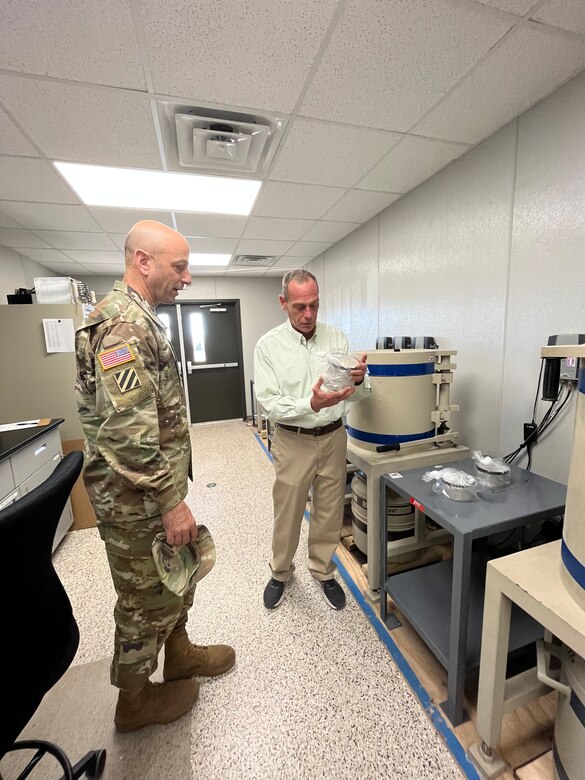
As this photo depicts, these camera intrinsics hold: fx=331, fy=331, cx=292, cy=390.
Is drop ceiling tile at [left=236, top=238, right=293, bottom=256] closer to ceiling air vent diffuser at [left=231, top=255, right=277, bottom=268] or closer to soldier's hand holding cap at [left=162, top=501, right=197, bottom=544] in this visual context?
ceiling air vent diffuser at [left=231, top=255, right=277, bottom=268]

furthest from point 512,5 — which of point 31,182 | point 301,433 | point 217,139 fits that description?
point 31,182

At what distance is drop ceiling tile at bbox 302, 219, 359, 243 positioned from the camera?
3113 millimetres

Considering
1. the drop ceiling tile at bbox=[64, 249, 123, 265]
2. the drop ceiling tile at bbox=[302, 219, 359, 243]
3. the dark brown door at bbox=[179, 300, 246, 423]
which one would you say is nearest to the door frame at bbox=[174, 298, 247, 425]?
the dark brown door at bbox=[179, 300, 246, 423]

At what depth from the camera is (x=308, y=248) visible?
3.95 m

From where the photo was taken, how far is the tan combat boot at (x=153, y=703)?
121cm

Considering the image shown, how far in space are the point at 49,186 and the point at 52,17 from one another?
1380mm

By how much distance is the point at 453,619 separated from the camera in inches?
45.9

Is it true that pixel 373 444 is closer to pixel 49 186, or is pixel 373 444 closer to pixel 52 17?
pixel 52 17

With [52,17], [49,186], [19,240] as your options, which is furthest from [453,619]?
[19,240]

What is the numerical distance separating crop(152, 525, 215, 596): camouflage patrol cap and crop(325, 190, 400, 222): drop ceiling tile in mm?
2484

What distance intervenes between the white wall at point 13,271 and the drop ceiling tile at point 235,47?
293 centimetres

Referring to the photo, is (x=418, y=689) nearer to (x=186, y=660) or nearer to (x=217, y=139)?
(x=186, y=660)

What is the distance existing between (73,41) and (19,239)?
2733mm

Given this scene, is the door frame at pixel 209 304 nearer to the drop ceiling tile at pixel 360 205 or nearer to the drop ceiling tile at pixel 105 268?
the drop ceiling tile at pixel 105 268
